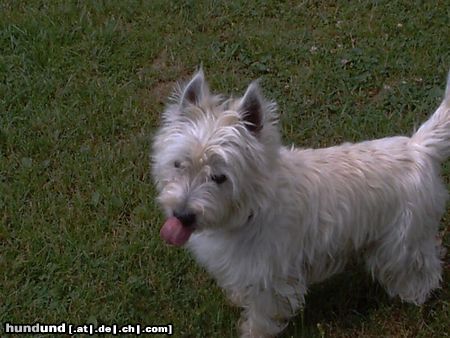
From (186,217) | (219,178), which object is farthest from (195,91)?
(186,217)

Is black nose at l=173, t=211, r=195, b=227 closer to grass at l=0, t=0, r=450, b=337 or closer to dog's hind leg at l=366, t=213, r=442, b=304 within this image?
grass at l=0, t=0, r=450, b=337

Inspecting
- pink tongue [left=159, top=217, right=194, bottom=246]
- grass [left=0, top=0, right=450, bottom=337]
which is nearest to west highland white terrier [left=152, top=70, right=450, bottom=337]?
pink tongue [left=159, top=217, right=194, bottom=246]

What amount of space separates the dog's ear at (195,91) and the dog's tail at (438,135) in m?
1.06

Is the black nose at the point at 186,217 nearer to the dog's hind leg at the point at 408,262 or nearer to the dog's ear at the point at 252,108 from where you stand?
the dog's ear at the point at 252,108

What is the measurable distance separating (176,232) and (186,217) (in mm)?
111

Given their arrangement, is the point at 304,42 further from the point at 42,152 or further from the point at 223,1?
the point at 42,152

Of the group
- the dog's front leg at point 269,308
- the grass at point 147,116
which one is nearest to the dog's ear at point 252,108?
the dog's front leg at point 269,308

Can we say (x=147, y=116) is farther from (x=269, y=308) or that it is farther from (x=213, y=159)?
(x=213, y=159)

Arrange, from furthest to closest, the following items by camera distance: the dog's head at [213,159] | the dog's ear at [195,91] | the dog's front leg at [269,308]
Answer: the dog's front leg at [269,308]
the dog's ear at [195,91]
the dog's head at [213,159]

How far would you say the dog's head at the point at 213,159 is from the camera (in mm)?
3281

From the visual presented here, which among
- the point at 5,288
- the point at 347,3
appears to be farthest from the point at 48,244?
the point at 347,3

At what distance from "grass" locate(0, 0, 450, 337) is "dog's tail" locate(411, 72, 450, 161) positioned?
0.85 m

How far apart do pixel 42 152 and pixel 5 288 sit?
1152 millimetres

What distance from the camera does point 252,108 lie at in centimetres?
334
